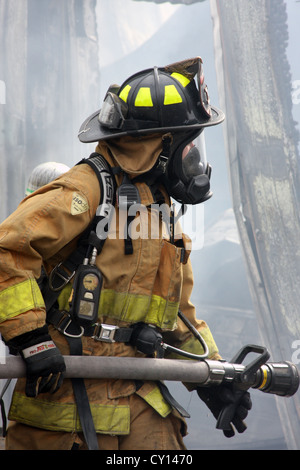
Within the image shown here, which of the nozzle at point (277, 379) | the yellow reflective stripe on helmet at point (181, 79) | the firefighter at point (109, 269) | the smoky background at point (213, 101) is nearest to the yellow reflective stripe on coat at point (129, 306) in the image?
the firefighter at point (109, 269)

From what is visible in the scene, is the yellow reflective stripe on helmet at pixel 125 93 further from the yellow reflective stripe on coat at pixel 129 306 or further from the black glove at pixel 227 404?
the black glove at pixel 227 404

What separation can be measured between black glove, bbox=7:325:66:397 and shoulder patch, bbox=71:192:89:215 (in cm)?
37

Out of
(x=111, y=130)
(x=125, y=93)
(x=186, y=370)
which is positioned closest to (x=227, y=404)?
(x=186, y=370)

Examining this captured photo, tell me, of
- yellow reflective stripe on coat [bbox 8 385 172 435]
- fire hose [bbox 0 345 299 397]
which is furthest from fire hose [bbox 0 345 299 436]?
yellow reflective stripe on coat [bbox 8 385 172 435]

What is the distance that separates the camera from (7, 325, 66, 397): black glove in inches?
60.2

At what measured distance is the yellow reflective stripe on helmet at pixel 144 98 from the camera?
1858 mm

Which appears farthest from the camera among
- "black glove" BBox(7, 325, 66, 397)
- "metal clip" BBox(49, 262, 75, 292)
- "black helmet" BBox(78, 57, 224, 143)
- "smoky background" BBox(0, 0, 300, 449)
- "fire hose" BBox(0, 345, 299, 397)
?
"smoky background" BBox(0, 0, 300, 449)

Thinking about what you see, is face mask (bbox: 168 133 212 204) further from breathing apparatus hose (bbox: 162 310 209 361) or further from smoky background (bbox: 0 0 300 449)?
smoky background (bbox: 0 0 300 449)

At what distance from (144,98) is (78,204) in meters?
0.48

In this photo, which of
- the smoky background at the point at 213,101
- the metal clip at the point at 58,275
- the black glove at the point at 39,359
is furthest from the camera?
the smoky background at the point at 213,101

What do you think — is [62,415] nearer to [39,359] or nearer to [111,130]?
[39,359]

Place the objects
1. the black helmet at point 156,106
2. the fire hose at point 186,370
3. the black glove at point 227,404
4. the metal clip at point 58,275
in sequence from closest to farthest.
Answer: the fire hose at point 186,370 < the metal clip at point 58,275 < the black helmet at point 156,106 < the black glove at point 227,404
